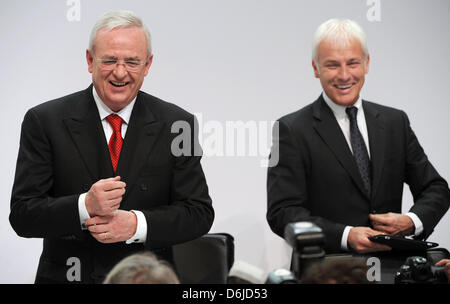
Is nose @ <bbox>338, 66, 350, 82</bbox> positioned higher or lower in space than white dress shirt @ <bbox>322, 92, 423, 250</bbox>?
higher

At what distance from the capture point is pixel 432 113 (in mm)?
3471

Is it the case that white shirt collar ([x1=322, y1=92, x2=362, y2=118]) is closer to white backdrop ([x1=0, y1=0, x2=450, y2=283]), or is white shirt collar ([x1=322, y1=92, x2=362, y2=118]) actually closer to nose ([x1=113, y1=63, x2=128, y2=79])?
white backdrop ([x1=0, y1=0, x2=450, y2=283])

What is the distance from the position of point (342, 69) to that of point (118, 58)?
89cm

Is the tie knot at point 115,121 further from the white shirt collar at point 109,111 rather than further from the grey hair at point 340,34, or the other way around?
the grey hair at point 340,34

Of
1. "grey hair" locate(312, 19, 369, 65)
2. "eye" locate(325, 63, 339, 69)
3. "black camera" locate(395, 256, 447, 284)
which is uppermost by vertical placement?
"grey hair" locate(312, 19, 369, 65)

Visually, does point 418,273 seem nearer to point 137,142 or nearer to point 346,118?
point 346,118

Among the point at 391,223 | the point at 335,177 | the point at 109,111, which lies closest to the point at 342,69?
the point at 335,177

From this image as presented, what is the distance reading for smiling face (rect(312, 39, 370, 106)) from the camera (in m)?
2.66

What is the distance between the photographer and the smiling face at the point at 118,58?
2.50 meters

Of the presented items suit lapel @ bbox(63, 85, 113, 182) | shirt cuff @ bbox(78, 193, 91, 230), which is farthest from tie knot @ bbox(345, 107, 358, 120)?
shirt cuff @ bbox(78, 193, 91, 230)

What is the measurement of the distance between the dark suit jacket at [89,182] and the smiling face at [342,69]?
23.6 inches

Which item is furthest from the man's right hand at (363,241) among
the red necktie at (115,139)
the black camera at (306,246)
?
the red necktie at (115,139)
